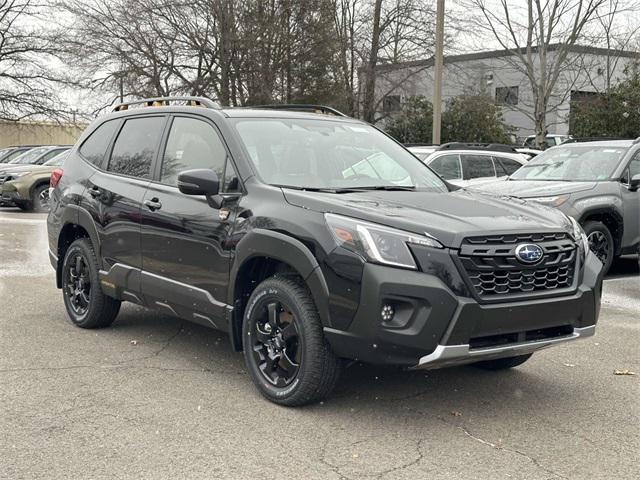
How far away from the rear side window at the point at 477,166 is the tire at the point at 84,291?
8.02 metres

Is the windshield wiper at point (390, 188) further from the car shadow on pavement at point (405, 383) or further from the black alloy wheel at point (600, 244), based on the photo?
the black alloy wheel at point (600, 244)

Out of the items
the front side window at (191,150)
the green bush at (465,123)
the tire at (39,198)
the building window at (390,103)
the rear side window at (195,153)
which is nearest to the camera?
the rear side window at (195,153)

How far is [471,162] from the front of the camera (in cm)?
1349

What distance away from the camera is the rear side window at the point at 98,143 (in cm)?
664

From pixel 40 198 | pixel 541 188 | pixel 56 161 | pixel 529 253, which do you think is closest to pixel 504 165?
pixel 541 188

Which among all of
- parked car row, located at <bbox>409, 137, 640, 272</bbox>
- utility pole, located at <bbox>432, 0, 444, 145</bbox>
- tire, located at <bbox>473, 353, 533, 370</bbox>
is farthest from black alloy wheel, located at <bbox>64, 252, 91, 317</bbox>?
utility pole, located at <bbox>432, 0, 444, 145</bbox>

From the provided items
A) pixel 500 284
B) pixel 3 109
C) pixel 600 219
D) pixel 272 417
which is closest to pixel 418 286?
pixel 500 284

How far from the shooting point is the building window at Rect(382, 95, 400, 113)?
106ft

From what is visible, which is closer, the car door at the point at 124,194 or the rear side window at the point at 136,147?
the car door at the point at 124,194

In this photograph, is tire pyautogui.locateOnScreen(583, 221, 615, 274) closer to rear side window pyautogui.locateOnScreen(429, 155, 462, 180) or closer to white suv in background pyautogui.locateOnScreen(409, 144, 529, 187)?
white suv in background pyautogui.locateOnScreen(409, 144, 529, 187)

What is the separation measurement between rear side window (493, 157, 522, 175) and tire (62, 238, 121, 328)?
870 centimetres

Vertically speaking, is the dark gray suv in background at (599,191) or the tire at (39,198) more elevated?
the dark gray suv in background at (599,191)

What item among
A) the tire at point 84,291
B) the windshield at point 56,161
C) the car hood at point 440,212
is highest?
the car hood at point 440,212

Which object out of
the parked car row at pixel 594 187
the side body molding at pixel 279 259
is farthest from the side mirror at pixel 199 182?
the parked car row at pixel 594 187
